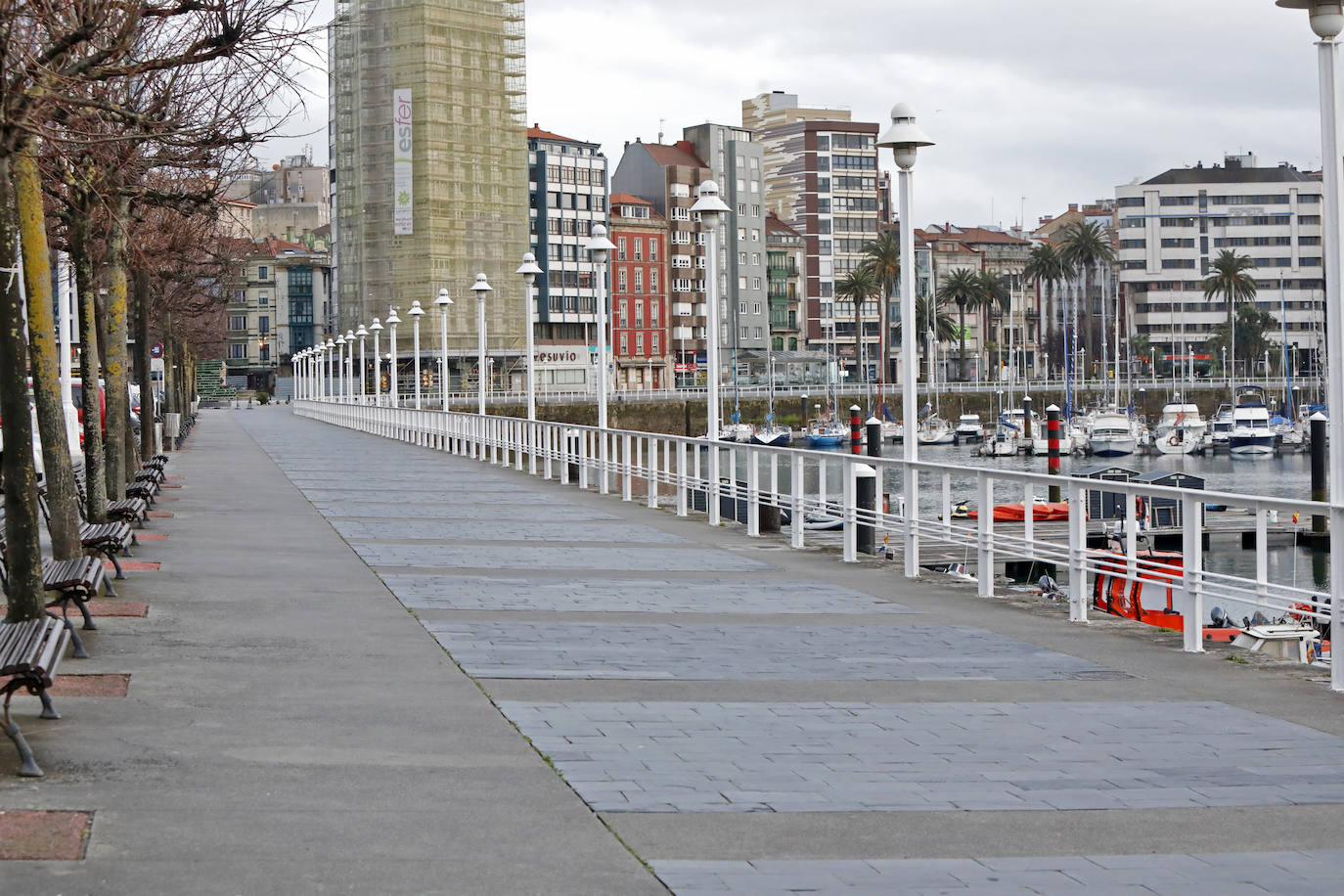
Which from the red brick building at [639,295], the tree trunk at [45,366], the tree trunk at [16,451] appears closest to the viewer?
the tree trunk at [16,451]

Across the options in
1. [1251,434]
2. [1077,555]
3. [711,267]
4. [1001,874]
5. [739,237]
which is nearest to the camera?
[1001,874]

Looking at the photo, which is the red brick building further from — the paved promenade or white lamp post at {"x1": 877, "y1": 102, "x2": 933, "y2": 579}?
the paved promenade

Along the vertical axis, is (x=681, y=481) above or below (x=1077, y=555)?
above

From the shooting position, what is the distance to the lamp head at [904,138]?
668 inches

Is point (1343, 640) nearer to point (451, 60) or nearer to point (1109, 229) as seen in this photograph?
point (451, 60)

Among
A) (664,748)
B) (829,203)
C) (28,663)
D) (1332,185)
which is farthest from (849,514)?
(829,203)

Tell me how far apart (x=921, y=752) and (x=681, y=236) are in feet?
464

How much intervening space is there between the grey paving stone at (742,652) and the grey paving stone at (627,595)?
1.05 m

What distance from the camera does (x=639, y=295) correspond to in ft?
478

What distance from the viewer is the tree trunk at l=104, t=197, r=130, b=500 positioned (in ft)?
61.8

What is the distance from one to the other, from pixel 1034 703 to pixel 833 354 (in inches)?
6008

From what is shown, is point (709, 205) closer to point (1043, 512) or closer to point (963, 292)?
point (1043, 512)

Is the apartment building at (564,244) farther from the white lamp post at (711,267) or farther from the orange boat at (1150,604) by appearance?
the white lamp post at (711,267)

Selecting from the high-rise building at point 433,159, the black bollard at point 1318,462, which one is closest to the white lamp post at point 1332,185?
the black bollard at point 1318,462
